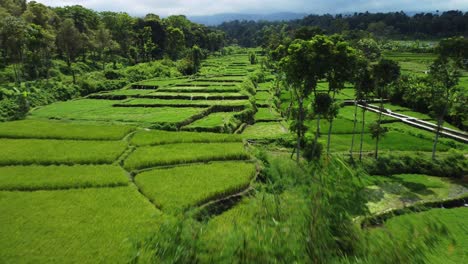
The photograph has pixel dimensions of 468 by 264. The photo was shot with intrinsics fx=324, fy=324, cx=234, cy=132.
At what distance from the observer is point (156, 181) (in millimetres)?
17000

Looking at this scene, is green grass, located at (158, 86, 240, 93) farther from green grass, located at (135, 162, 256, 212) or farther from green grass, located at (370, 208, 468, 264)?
green grass, located at (370, 208, 468, 264)

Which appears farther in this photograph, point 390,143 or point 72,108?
point 72,108

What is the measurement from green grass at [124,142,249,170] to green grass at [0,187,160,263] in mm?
3387

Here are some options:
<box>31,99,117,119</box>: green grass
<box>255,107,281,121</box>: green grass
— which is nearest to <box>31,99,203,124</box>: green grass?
<box>31,99,117,119</box>: green grass

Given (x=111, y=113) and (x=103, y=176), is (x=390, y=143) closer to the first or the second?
(x=103, y=176)

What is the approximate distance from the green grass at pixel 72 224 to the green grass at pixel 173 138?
753cm

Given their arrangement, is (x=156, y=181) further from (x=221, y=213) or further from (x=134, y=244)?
(x=134, y=244)

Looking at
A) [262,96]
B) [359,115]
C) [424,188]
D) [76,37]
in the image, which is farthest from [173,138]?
[76,37]

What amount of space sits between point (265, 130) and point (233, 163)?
38.7ft

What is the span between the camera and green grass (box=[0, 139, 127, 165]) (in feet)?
61.7

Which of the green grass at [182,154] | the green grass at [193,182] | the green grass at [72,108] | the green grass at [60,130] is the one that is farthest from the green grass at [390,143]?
the green grass at [72,108]

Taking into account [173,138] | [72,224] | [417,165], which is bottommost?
[417,165]

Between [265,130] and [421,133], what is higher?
[265,130]

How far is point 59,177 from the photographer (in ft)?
55.0
